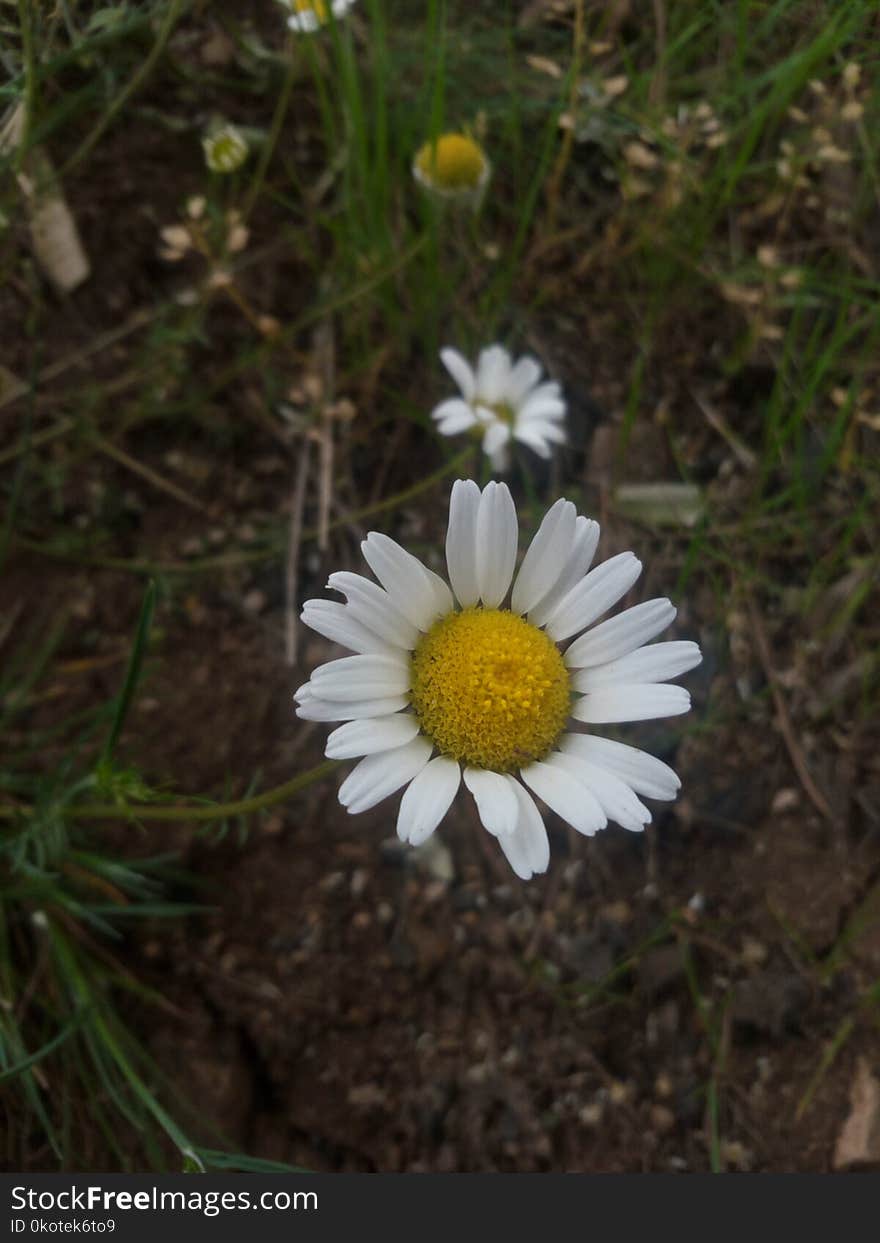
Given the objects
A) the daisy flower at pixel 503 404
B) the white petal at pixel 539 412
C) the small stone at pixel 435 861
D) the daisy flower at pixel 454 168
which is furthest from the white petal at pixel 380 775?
the daisy flower at pixel 454 168

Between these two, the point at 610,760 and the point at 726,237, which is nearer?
the point at 610,760

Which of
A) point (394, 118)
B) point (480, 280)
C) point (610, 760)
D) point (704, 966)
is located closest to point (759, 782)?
point (704, 966)

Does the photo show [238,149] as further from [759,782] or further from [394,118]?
[759,782]

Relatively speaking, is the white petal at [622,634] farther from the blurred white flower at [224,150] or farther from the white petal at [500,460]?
the blurred white flower at [224,150]

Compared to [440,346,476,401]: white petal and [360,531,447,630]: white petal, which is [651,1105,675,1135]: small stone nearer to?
[360,531,447,630]: white petal

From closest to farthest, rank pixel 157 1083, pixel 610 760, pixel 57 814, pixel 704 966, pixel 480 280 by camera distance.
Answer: pixel 610 760, pixel 57 814, pixel 157 1083, pixel 704 966, pixel 480 280

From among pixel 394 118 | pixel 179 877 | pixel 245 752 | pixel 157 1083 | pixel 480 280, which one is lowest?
pixel 157 1083

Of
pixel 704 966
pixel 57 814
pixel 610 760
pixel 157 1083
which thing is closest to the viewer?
pixel 610 760
